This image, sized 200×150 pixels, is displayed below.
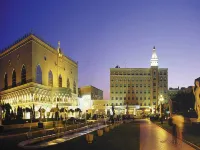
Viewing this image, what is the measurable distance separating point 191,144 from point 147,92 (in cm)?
13285

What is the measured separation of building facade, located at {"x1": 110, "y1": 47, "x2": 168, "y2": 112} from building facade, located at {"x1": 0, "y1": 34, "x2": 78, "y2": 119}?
43.7 m

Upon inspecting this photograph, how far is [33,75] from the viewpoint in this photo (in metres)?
87.3

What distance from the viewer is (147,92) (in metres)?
150

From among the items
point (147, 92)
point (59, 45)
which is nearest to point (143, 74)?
point (147, 92)

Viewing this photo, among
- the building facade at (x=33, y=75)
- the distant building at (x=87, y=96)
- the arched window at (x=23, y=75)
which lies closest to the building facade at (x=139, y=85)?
the distant building at (x=87, y=96)

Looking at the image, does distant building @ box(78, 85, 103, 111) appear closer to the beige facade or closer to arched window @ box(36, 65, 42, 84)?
the beige facade

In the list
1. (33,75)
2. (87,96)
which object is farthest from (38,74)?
(87,96)

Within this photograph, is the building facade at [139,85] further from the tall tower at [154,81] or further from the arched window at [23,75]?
the arched window at [23,75]

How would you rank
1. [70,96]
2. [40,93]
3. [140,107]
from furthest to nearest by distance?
[140,107] < [70,96] < [40,93]

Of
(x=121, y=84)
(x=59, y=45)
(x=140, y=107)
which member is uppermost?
(x=59, y=45)

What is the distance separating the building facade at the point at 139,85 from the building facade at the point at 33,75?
43.7m

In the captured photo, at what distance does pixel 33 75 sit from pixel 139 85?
243 ft

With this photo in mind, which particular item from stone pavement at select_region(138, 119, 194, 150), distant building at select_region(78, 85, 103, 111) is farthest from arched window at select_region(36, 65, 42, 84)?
stone pavement at select_region(138, 119, 194, 150)

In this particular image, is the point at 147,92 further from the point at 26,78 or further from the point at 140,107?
the point at 26,78
